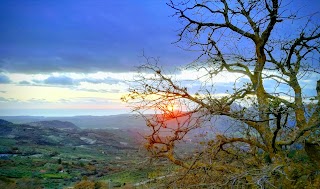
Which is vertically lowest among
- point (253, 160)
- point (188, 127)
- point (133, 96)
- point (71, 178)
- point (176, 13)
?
point (71, 178)

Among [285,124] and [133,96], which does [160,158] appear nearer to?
[133,96]

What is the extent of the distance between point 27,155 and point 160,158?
401 ft

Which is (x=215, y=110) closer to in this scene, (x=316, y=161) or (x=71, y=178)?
(x=316, y=161)

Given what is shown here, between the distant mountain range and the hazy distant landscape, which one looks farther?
the distant mountain range

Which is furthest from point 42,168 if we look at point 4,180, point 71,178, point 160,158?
point 160,158

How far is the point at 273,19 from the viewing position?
26.1 feet

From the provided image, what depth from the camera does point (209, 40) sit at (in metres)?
8.75

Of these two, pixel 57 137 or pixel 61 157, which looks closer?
pixel 61 157

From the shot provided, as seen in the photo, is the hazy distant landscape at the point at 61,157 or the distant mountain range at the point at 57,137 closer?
the hazy distant landscape at the point at 61,157

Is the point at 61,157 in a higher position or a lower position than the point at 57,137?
lower

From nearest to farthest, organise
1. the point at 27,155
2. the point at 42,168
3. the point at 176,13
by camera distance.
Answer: the point at 176,13 → the point at 42,168 → the point at 27,155

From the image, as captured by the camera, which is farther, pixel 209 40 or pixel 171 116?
pixel 209 40

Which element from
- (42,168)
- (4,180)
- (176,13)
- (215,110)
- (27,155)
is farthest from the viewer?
(27,155)

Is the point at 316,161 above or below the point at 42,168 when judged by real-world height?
above
